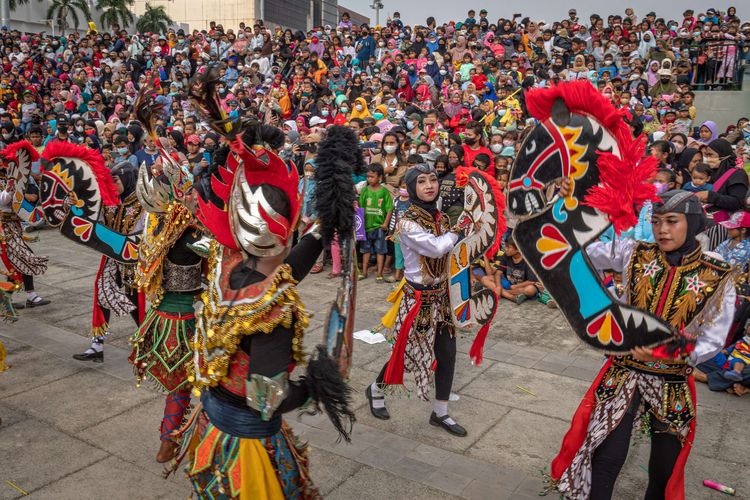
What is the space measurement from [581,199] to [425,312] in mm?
2177

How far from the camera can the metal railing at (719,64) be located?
45.4 feet

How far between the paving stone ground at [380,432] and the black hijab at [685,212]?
168cm

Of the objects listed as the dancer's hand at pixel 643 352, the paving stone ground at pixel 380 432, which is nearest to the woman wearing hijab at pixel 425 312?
the paving stone ground at pixel 380 432

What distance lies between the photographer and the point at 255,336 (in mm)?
2508

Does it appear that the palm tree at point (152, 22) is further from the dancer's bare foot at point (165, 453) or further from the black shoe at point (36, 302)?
the dancer's bare foot at point (165, 453)

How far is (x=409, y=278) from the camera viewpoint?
16.1 feet

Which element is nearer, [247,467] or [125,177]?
[247,467]

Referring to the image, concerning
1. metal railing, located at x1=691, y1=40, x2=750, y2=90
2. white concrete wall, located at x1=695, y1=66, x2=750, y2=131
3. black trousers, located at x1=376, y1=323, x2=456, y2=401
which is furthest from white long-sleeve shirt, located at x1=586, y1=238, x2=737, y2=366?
metal railing, located at x1=691, y1=40, x2=750, y2=90

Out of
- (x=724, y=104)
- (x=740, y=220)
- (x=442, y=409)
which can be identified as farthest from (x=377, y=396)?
(x=724, y=104)

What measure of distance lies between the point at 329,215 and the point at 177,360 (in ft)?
7.67

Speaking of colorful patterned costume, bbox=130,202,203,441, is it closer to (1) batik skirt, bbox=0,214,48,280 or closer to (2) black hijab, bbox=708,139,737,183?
(1) batik skirt, bbox=0,214,48,280

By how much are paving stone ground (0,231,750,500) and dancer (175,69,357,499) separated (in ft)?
5.07

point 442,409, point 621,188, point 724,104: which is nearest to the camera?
point 621,188

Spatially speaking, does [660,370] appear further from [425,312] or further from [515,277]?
[515,277]
